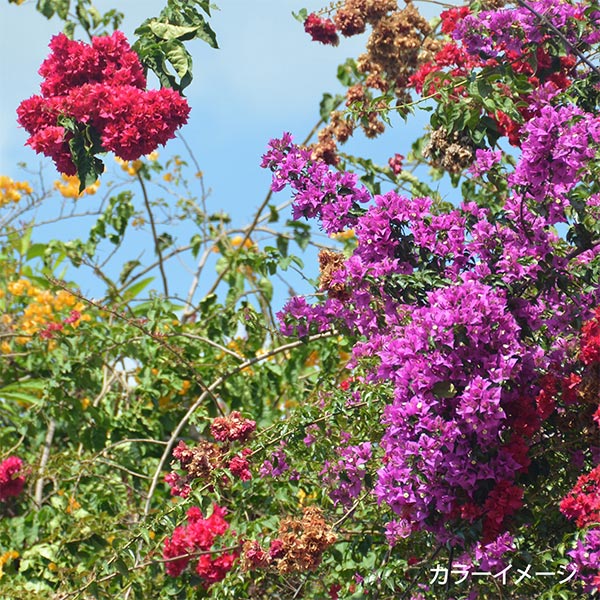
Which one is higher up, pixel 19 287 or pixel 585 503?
pixel 19 287

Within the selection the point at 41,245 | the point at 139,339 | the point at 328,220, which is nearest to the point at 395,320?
the point at 328,220

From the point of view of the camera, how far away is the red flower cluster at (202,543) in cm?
394

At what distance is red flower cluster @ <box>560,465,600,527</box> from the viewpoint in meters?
2.71

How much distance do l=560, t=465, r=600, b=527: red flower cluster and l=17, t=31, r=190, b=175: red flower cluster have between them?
5.55 feet

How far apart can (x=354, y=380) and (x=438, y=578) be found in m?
0.81

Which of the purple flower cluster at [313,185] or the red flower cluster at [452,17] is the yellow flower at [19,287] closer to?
the red flower cluster at [452,17]

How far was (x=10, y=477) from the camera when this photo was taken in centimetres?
499

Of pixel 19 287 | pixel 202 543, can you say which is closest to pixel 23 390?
pixel 19 287

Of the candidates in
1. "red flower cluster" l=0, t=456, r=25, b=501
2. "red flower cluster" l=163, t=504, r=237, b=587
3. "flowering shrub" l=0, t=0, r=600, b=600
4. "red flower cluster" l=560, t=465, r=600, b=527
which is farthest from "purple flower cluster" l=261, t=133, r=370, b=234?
"red flower cluster" l=0, t=456, r=25, b=501

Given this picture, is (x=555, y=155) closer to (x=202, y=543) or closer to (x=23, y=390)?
(x=202, y=543)

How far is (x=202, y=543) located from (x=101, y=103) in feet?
5.26

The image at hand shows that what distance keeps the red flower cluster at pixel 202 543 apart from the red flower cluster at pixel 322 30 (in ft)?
7.15

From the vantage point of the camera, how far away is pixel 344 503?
3.57 meters

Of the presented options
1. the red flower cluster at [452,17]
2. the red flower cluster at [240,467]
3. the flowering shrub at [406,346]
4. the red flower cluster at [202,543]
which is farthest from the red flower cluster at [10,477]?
the red flower cluster at [452,17]
